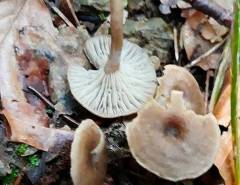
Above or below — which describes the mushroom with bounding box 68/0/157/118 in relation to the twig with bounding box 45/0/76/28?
below

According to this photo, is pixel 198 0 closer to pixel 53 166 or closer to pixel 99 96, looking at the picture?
pixel 99 96

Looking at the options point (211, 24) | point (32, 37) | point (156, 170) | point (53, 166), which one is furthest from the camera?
point (211, 24)

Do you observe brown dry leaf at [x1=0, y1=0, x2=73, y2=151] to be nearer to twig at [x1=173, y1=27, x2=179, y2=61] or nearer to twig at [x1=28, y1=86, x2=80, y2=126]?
twig at [x1=28, y1=86, x2=80, y2=126]

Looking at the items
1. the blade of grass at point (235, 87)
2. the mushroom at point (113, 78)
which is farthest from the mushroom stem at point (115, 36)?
the blade of grass at point (235, 87)

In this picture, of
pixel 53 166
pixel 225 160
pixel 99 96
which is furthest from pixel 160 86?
pixel 53 166

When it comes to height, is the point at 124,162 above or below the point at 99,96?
below

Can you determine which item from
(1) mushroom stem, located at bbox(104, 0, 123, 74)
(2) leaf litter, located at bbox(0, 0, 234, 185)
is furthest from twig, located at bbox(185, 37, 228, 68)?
(1) mushroom stem, located at bbox(104, 0, 123, 74)
